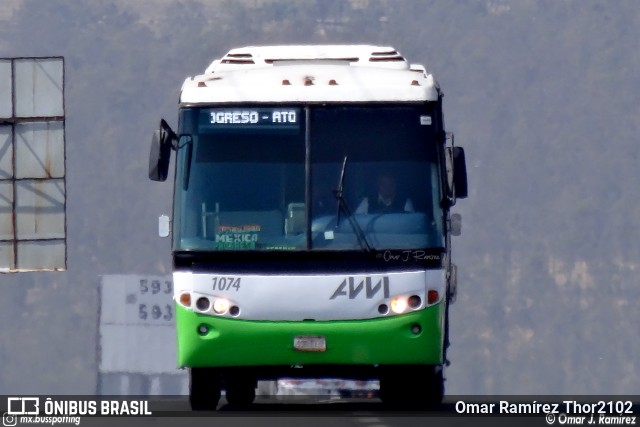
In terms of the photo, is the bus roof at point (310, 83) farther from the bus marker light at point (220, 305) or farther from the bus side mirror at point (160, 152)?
the bus marker light at point (220, 305)

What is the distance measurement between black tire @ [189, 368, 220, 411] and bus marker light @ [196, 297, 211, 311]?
2.82 feet

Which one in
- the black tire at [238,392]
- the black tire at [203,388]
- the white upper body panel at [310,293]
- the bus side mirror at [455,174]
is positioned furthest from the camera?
the black tire at [238,392]

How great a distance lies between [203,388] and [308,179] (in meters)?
2.41

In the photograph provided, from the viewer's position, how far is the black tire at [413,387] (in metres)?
21.1

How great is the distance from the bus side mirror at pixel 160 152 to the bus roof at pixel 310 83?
52 cm

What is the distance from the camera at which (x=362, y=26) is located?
624 feet

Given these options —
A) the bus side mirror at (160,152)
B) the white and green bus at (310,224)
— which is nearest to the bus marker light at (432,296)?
the white and green bus at (310,224)

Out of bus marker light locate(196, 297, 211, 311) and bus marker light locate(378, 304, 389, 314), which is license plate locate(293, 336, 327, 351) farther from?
bus marker light locate(196, 297, 211, 311)

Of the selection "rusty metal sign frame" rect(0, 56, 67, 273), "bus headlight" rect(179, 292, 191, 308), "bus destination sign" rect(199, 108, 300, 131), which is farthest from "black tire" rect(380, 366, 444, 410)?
"rusty metal sign frame" rect(0, 56, 67, 273)

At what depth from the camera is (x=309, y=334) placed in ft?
66.6

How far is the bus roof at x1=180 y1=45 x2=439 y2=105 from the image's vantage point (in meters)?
20.9

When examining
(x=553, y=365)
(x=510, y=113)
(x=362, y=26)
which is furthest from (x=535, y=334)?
(x=362, y=26)

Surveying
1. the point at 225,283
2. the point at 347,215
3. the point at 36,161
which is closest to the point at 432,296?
the point at 347,215

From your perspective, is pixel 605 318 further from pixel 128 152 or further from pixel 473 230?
pixel 128 152
